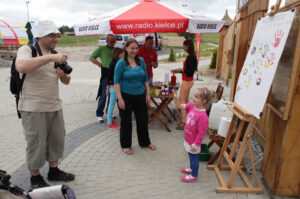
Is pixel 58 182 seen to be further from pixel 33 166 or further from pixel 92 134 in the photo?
pixel 92 134

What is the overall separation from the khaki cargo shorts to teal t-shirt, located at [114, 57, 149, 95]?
116 cm

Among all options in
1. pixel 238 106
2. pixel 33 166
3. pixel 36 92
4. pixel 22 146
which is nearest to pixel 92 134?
pixel 22 146

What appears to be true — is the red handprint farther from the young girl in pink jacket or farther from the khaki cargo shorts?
the khaki cargo shorts

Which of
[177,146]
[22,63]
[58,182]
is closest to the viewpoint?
[22,63]

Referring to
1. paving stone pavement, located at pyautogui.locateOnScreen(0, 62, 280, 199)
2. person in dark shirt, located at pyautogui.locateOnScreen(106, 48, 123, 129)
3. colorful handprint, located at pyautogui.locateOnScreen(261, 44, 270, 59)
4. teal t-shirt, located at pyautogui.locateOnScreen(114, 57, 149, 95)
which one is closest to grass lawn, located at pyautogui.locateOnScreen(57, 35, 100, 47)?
paving stone pavement, located at pyautogui.locateOnScreen(0, 62, 280, 199)

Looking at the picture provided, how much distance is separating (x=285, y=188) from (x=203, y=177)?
1037 millimetres

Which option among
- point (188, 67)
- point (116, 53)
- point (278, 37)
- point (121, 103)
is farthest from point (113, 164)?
point (278, 37)

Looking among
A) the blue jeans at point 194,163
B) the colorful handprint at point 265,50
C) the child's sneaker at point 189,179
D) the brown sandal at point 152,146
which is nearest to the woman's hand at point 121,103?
the brown sandal at point 152,146

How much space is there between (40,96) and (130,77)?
4.81 feet

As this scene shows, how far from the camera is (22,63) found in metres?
2.39

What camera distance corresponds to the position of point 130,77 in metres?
3.72

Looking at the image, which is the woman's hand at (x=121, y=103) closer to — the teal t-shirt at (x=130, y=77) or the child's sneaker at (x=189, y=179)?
the teal t-shirt at (x=130, y=77)

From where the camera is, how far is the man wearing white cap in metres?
2.47

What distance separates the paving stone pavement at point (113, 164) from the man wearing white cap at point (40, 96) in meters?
0.69
